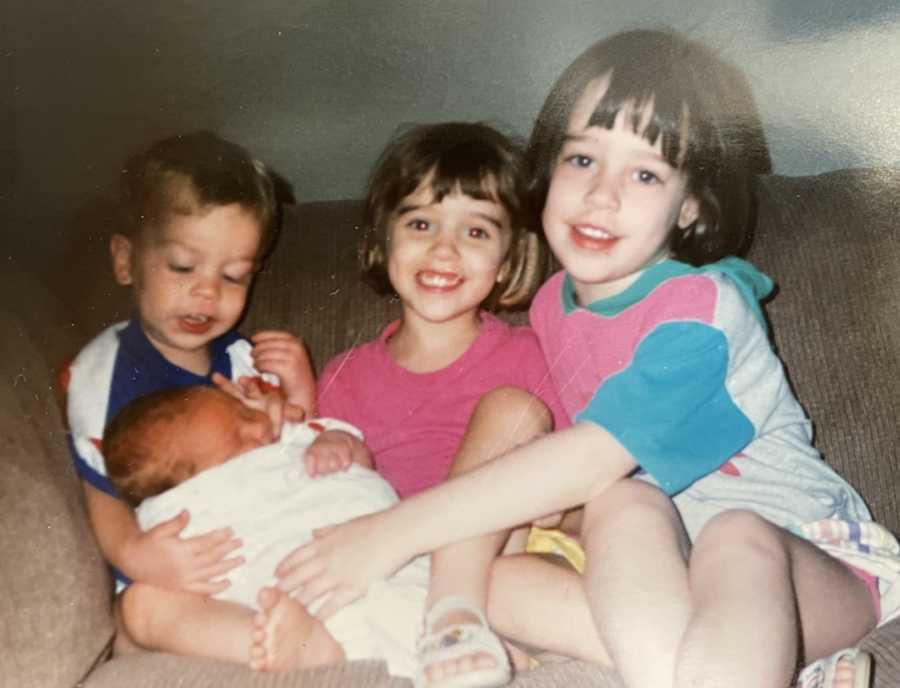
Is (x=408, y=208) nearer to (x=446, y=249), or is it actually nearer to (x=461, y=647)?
(x=446, y=249)

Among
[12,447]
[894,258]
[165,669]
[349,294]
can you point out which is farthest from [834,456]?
[12,447]

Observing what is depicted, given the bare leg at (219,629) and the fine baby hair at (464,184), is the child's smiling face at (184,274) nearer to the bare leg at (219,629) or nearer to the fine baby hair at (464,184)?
the fine baby hair at (464,184)

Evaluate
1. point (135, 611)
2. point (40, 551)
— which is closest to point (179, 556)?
point (135, 611)

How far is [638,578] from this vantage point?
705 millimetres

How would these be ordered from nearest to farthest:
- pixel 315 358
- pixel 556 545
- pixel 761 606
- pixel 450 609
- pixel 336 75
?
pixel 761 606 < pixel 450 609 < pixel 556 545 < pixel 315 358 < pixel 336 75

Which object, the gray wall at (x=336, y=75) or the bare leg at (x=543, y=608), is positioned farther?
the gray wall at (x=336, y=75)

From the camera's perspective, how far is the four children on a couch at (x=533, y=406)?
2.39 ft

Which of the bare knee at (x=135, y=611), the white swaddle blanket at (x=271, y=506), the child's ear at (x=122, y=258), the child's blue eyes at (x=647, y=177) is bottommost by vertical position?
the bare knee at (x=135, y=611)

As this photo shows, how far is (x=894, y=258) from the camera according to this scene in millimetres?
1050

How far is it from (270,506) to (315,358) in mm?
248

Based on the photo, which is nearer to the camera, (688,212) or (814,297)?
(688,212)

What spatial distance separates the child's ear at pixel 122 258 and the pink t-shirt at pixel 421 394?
0.24 metres

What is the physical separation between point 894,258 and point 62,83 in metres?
0.99

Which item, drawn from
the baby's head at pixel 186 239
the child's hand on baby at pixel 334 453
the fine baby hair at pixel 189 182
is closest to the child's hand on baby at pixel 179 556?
the child's hand on baby at pixel 334 453
